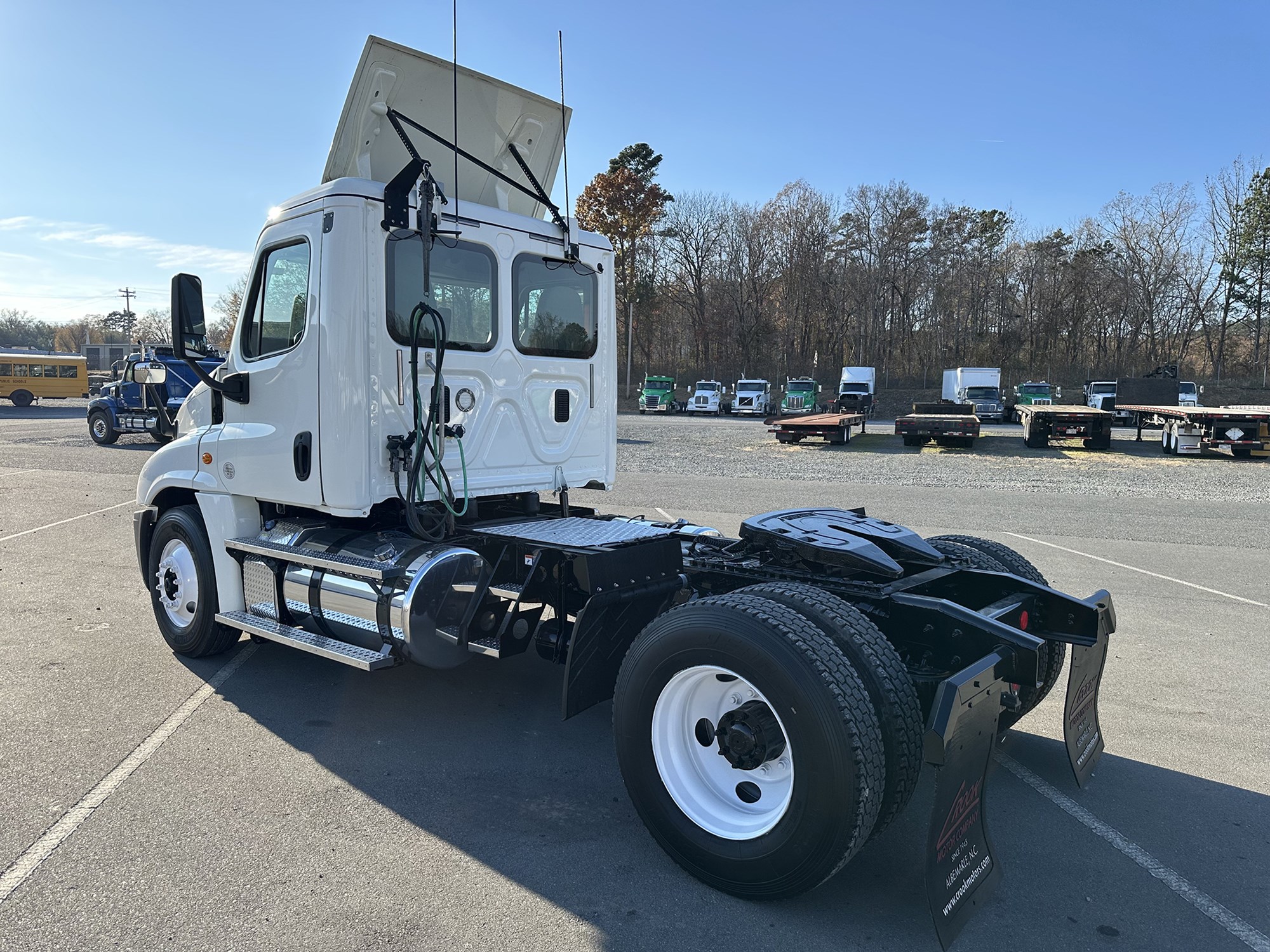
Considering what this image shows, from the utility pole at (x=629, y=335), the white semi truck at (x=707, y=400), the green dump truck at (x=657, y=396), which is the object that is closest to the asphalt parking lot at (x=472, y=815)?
the white semi truck at (x=707, y=400)

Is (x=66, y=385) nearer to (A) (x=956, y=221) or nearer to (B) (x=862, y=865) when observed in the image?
(B) (x=862, y=865)

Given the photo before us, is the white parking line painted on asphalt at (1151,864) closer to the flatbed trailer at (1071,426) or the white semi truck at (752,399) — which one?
the flatbed trailer at (1071,426)

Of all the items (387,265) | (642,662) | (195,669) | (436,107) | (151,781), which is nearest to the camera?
(642,662)

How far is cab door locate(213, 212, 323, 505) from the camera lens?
4660 millimetres

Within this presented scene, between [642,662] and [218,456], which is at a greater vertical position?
[218,456]

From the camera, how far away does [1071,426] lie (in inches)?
984

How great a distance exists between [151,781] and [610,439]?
3.36 m

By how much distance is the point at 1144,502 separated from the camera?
45.2 feet

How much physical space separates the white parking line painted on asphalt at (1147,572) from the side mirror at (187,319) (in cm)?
660

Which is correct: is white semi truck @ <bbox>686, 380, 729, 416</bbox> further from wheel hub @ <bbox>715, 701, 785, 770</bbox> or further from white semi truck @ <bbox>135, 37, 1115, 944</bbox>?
wheel hub @ <bbox>715, 701, 785, 770</bbox>

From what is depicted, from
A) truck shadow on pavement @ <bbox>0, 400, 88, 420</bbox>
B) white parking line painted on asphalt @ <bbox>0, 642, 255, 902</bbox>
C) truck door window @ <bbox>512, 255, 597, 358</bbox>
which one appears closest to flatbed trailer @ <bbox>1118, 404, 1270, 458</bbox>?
truck door window @ <bbox>512, 255, 597, 358</bbox>

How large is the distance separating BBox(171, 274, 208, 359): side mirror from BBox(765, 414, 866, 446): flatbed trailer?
2157 centimetres

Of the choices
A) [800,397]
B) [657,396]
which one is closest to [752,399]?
[800,397]

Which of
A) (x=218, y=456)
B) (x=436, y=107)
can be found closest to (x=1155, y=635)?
(x=436, y=107)
